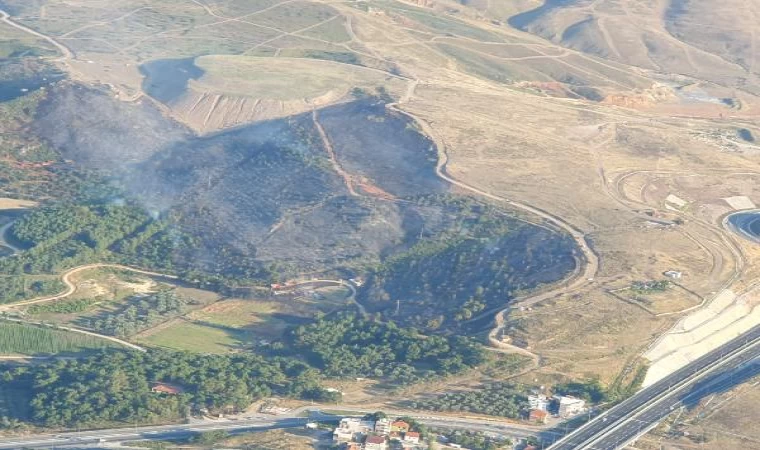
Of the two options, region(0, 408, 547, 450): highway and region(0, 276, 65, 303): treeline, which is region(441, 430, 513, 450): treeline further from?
region(0, 276, 65, 303): treeline

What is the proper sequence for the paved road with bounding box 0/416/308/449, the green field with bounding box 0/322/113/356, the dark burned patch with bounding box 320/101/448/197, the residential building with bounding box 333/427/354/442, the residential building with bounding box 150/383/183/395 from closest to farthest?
the paved road with bounding box 0/416/308/449 < the residential building with bounding box 333/427/354/442 < the residential building with bounding box 150/383/183/395 < the green field with bounding box 0/322/113/356 < the dark burned patch with bounding box 320/101/448/197

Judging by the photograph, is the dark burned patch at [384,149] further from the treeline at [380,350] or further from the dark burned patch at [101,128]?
the treeline at [380,350]

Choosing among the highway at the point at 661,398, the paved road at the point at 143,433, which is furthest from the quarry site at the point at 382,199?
the paved road at the point at 143,433

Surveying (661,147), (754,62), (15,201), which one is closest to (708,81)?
(754,62)

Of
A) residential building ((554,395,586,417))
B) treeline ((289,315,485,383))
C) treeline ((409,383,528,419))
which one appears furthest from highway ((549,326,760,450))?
treeline ((289,315,485,383))

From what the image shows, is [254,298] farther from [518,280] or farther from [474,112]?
[474,112]

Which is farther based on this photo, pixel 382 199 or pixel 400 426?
pixel 382 199

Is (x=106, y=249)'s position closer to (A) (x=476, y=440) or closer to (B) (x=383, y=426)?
(B) (x=383, y=426)

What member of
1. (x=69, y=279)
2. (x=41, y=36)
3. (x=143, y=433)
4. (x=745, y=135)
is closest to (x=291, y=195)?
(x=69, y=279)
